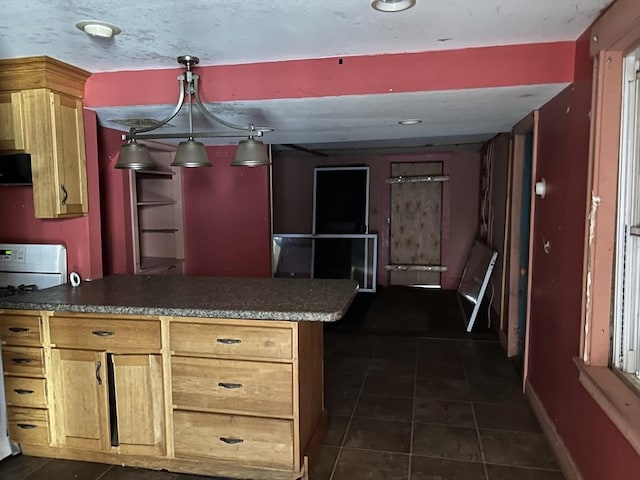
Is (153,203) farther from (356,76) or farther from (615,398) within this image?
(615,398)

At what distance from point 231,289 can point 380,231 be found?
483 cm

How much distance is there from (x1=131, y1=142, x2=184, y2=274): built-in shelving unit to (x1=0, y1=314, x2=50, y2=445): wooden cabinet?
1.46m

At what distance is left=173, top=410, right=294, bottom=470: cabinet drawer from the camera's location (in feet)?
7.22

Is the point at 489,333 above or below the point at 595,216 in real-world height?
below

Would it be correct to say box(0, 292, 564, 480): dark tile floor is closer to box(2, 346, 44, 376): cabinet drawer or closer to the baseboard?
the baseboard

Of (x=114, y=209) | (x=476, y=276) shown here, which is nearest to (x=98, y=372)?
(x=114, y=209)

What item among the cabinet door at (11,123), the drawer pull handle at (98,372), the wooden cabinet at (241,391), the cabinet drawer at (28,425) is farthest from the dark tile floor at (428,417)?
the cabinet door at (11,123)

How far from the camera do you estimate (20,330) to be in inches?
97.1

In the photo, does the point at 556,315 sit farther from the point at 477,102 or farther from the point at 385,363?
the point at 385,363

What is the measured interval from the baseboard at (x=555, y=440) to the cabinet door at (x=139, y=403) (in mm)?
1972

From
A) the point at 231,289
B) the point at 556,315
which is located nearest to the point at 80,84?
the point at 231,289

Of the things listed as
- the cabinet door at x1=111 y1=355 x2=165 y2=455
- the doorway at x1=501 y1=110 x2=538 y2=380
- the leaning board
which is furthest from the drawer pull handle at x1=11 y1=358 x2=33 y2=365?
the leaning board

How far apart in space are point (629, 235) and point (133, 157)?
7.52 feet

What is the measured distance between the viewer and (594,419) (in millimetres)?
1948
